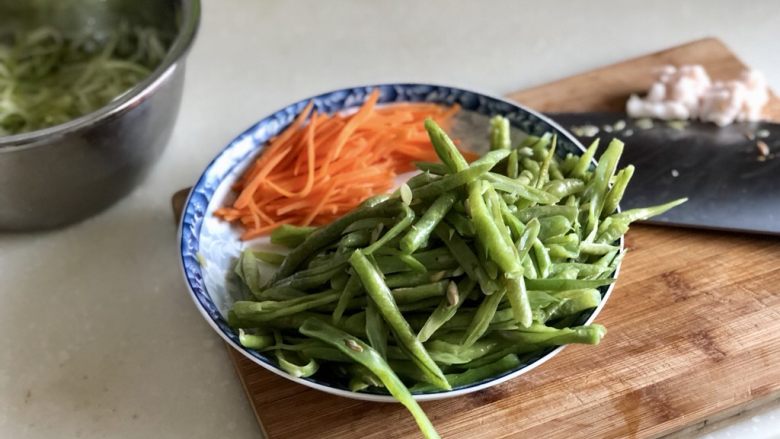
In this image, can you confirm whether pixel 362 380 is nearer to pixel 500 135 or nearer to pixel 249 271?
pixel 249 271

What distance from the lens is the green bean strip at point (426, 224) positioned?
3.84 ft

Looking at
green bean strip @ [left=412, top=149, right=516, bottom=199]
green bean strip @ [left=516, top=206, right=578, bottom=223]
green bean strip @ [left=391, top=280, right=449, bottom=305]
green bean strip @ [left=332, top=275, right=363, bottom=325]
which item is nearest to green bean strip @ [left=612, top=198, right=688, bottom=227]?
green bean strip @ [left=516, top=206, right=578, bottom=223]

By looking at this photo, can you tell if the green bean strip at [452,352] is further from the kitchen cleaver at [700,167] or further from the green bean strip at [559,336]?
the kitchen cleaver at [700,167]

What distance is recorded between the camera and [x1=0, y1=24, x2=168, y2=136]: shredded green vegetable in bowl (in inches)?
66.5

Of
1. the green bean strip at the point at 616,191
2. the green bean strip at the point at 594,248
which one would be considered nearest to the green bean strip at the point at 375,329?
the green bean strip at the point at 594,248

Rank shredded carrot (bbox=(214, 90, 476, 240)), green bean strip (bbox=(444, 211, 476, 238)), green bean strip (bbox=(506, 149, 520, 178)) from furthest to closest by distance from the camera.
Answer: shredded carrot (bbox=(214, 90, 476, 240))
green bean strip (bbox=(506, 149, 520, 178))
green bean strip (bbox=(444, 211, 476, 238))

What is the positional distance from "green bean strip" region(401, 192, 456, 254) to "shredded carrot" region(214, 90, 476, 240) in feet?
1.11

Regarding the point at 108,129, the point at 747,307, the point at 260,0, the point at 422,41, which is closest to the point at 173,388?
the point at 108,129

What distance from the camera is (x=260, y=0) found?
2.31m

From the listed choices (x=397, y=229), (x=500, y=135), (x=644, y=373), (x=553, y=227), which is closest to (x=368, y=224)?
(x=397, y=229)

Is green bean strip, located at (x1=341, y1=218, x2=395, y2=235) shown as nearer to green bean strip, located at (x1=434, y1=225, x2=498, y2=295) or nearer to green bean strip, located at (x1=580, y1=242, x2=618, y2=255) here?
green bean strip, located at (x1=434, y1=225, x2=498, y2=295)

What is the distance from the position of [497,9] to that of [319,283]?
1298mm

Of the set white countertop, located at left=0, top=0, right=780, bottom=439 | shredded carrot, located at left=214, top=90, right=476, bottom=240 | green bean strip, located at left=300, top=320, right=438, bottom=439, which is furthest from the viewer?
shredded carrot, located at left=214, top=90, right=476, bottom=240

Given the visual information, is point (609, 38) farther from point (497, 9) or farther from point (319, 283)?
point (319, 283)
